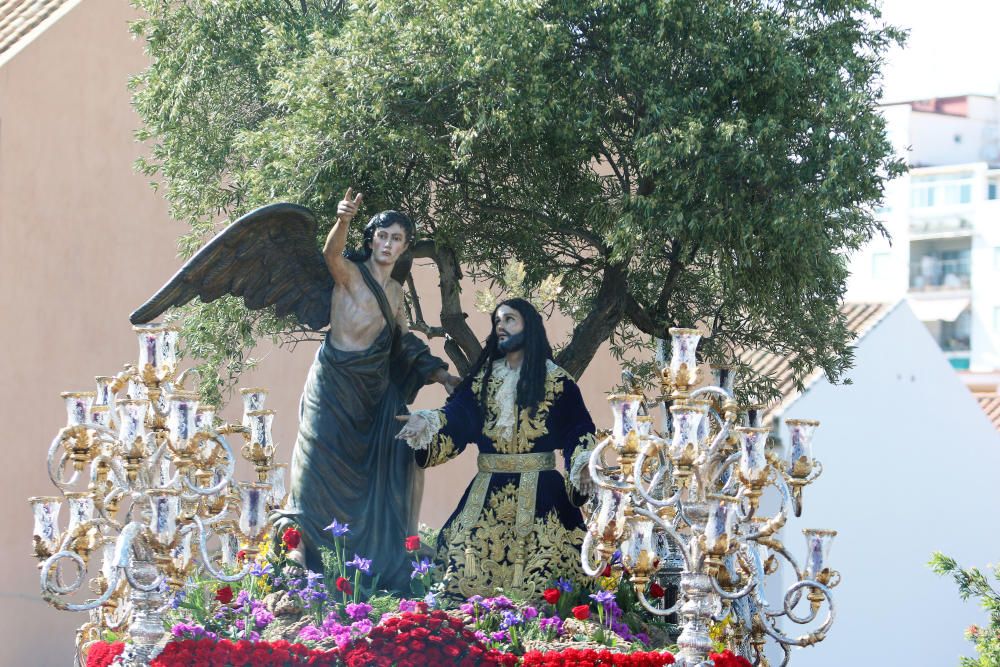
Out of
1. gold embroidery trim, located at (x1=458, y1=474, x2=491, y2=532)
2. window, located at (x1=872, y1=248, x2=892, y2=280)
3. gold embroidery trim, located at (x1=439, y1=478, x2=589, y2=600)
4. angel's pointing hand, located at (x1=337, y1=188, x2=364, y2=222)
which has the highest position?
window, located at (x1=872, y1=248, x2=892, y2=280)

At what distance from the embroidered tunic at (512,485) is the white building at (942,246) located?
25.5 metres

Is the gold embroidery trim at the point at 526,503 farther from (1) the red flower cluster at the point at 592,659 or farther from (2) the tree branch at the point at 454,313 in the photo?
(2) the tree branch at the point at 454,313

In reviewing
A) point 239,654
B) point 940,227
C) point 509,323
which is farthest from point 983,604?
point 940,227

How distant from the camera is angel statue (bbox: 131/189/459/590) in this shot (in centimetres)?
899

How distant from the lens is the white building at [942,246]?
35000 mm

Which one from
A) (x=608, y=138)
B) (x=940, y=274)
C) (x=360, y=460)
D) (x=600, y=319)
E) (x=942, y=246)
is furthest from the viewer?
(x=942, y=246)

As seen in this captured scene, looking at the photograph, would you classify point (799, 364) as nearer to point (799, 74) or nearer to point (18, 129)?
point (799, 74)

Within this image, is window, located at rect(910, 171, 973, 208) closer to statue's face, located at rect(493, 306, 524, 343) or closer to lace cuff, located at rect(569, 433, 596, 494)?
statue's face, located at rect(493, 306, 524, 343)

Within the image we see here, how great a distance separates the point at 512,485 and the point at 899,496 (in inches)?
498

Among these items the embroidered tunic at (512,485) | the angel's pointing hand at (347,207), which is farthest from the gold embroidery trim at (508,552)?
the angel's pointing hand at (347,207)

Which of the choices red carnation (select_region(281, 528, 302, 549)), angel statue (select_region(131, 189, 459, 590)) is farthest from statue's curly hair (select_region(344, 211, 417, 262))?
red carnation (select_region(281, 528, 302, 549))

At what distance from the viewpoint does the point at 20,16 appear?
1672cm

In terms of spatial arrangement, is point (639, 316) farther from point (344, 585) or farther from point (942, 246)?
point (942, 246)

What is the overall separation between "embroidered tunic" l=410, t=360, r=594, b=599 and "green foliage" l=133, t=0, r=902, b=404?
1.95 metres
